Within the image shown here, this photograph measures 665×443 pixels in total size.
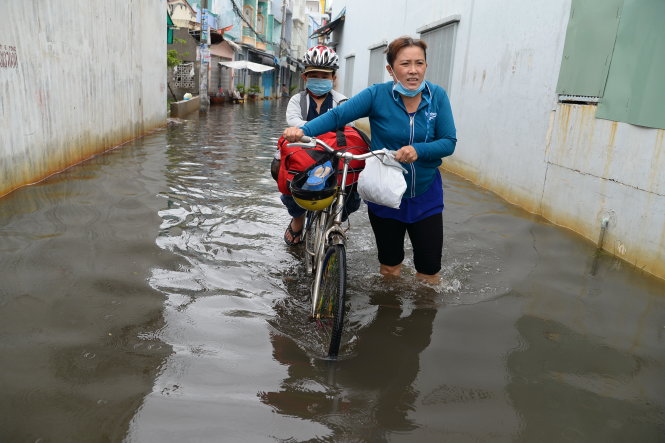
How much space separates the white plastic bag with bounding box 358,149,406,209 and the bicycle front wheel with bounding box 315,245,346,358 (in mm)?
460

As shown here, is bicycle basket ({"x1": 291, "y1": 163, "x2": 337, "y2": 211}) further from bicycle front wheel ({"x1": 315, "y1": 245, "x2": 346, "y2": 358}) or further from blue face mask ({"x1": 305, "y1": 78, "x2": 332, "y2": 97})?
blue face mask ({"x1": 305, "y1": 78, "x2": 332, "y2": 97})

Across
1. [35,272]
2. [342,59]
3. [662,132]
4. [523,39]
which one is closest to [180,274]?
[35,272]

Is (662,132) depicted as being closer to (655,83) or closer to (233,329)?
(655,83)

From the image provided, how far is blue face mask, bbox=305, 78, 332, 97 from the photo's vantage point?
436 centimetres

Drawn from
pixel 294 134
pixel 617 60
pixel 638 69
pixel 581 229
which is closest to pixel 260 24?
pixel 617 60

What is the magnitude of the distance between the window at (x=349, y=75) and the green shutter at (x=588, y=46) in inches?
693

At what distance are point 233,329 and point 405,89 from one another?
1890 millimetres

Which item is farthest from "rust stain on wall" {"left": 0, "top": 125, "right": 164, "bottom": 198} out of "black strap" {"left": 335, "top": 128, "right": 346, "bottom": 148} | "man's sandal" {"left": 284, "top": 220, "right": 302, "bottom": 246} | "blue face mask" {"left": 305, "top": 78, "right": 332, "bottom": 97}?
"black strap" {"left": 335, "top": 128, "right": 346, "bottom": 148}

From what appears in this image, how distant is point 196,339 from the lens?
3.29m

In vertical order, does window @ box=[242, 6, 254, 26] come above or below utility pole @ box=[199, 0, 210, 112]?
above

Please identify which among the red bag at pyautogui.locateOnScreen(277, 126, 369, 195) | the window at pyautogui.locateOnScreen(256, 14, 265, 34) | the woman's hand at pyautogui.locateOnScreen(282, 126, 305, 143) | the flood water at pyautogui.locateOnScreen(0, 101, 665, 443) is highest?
the window at pyautogui.locateOnScreen(256, 14, 265, 34)

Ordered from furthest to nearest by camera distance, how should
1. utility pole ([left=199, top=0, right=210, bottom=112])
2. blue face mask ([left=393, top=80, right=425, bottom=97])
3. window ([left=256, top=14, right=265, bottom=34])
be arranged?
window ([left=256, top=14, right=265, bottom=34]), utility pole ([left=199, top=0, right=210, bottom=112]), blue face mask ([left=393, top=80, right=425, bottom=97])

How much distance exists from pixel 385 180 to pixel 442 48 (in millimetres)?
9415

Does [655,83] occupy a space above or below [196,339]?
above
